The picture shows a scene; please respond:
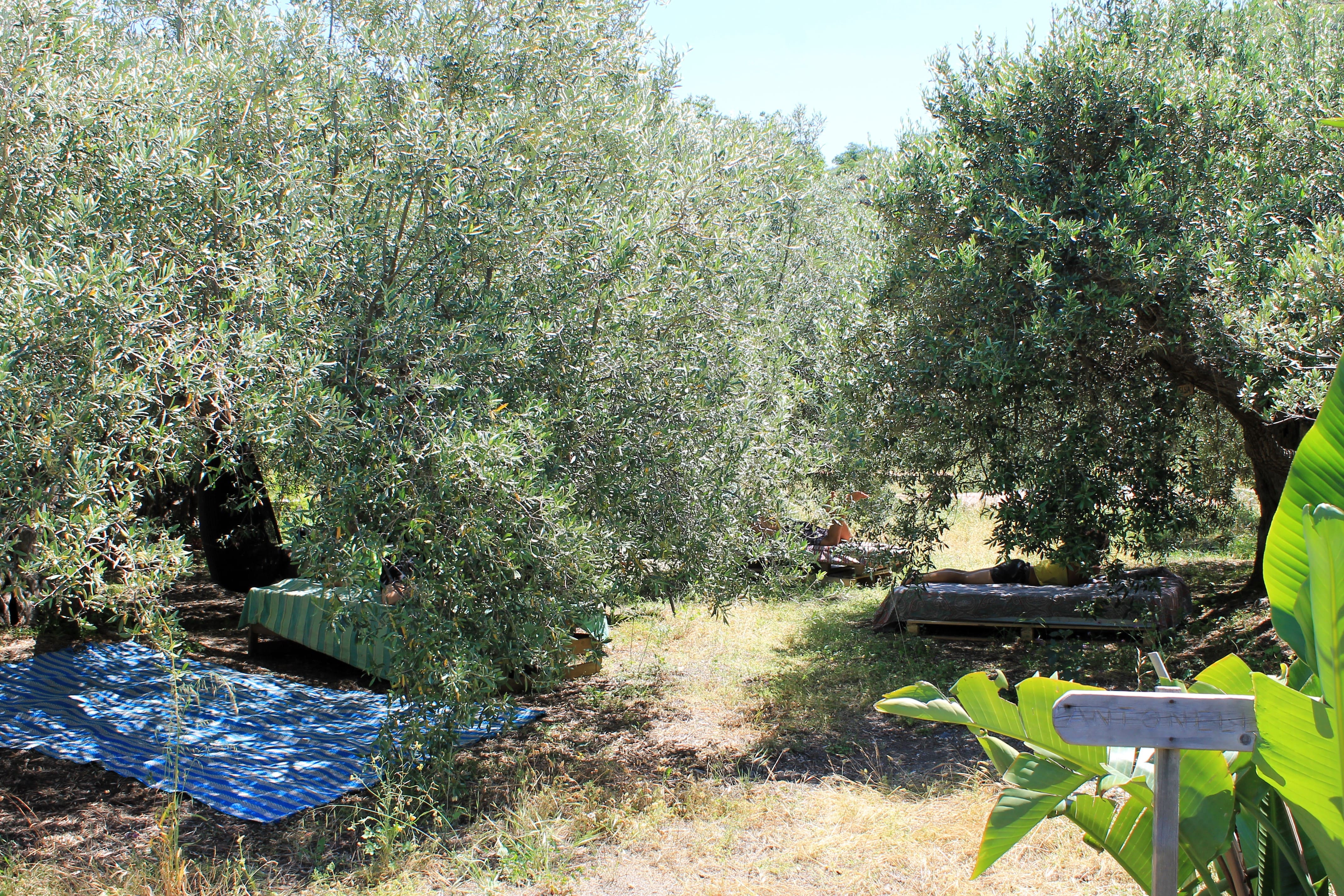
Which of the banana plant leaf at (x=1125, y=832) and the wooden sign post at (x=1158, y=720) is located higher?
the wooden sign post at (x=1158, y=720)

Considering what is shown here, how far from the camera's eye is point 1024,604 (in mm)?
9188

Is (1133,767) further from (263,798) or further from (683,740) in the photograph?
(263,798)

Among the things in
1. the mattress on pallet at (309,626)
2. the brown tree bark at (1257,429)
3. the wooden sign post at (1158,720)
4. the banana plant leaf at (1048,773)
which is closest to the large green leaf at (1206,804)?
the banana plant leaf at (1048,773)

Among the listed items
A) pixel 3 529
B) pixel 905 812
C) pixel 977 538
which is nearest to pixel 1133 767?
pixel 905 812

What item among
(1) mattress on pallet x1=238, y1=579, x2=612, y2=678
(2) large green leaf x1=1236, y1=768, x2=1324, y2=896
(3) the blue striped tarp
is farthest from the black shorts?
(2) large green leaf x1=1236, y1=768, x2=1324, y2=896

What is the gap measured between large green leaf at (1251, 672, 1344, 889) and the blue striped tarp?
3741 millimetres

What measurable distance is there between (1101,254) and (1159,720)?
4652 mm

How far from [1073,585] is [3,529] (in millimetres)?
Answer: 9493

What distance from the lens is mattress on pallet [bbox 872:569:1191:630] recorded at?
8.71 meters

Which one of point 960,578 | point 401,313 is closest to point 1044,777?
point 401,313

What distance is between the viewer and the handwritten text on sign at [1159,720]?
2072mm

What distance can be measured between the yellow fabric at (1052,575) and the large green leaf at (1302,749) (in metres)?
8.28

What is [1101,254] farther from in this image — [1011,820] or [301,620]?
[301,620]

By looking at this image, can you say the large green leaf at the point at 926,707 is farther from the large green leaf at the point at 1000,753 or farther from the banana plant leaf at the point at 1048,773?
the large green leaf at the point at 1000,753
